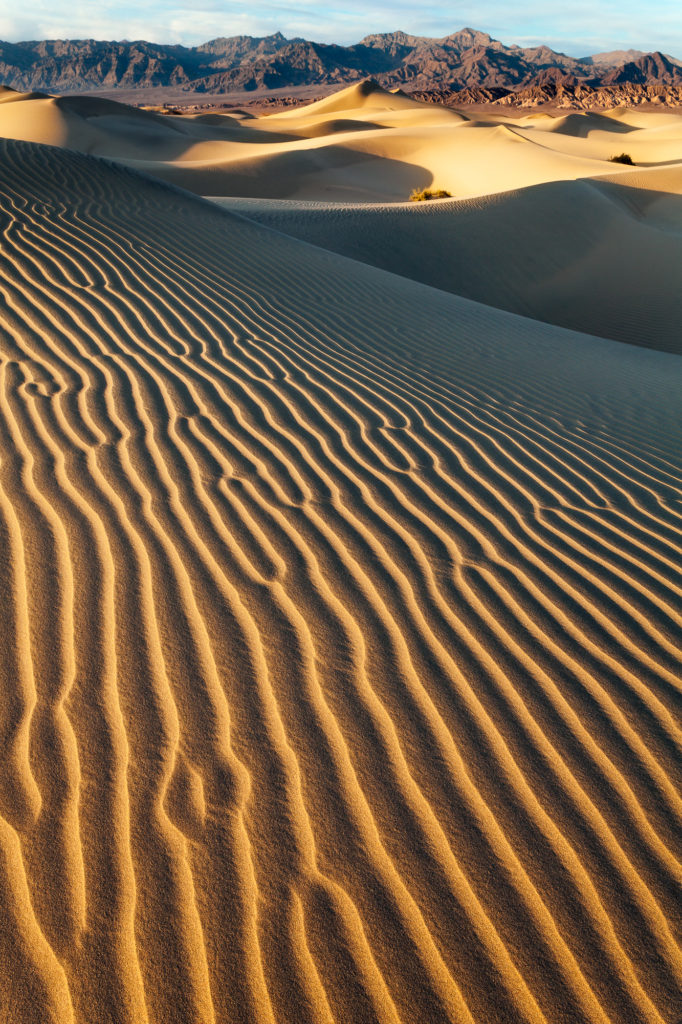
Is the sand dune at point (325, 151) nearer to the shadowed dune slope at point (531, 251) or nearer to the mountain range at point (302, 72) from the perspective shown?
the shadowed dune slope at point (531, 251)

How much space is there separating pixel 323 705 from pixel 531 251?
49.7 ft

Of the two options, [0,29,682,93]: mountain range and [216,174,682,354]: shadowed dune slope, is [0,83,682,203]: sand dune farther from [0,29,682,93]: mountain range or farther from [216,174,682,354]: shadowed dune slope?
[0,29,682,93]: mountain range

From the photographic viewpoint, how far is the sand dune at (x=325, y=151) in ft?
86.6

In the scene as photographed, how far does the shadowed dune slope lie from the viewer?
13609 mm

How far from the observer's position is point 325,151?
31.8 m

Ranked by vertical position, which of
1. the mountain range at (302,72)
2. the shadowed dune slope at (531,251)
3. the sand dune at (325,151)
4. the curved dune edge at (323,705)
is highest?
the mountain range at (302,72)

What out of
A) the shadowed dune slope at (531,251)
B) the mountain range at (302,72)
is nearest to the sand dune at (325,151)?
the shadowed dune slope at (531,251)

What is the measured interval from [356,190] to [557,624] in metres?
27.4

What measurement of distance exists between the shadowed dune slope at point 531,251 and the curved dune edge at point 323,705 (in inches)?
358

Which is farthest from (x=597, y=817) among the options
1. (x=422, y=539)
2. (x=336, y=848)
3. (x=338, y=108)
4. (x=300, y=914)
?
(x=338, y=108)

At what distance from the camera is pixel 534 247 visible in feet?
52.3

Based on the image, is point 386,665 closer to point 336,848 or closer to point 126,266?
point 336,848

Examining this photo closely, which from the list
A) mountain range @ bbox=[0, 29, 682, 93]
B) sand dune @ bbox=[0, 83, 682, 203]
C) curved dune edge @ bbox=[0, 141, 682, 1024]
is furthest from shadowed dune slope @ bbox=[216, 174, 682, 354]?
mountain range @ bbox=[0, 29, 682, 93]

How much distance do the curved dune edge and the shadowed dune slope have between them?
9.10m
